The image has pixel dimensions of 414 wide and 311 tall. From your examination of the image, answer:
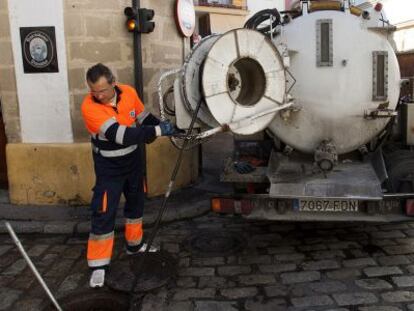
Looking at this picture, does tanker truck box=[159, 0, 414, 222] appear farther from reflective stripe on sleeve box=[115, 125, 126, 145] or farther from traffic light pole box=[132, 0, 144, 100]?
traffic light pole box=[132, 0, 144, 100]

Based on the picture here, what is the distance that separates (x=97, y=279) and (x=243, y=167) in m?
1.65

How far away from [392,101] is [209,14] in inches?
773

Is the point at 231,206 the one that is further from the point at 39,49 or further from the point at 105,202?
the point at 39,49

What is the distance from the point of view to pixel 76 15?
18.7 feet

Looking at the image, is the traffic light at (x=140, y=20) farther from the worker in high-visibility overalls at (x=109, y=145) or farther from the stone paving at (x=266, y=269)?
the stone paving at (x=266, y=269)

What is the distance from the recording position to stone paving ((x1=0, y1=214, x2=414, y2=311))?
12.0 feet

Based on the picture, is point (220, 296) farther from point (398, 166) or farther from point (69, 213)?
point (69, 213)

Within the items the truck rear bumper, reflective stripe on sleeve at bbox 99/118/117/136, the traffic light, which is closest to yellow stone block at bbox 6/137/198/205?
the traffic light

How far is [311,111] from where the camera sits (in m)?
4.35

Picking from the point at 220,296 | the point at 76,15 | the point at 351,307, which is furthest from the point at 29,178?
the point at 351,307

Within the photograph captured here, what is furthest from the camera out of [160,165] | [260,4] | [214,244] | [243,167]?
[260,4]

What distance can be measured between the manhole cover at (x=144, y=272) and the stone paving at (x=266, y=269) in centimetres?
9

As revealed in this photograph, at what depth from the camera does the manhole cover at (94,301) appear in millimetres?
3705

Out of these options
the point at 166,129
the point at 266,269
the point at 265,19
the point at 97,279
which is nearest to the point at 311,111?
the point at 265,19
